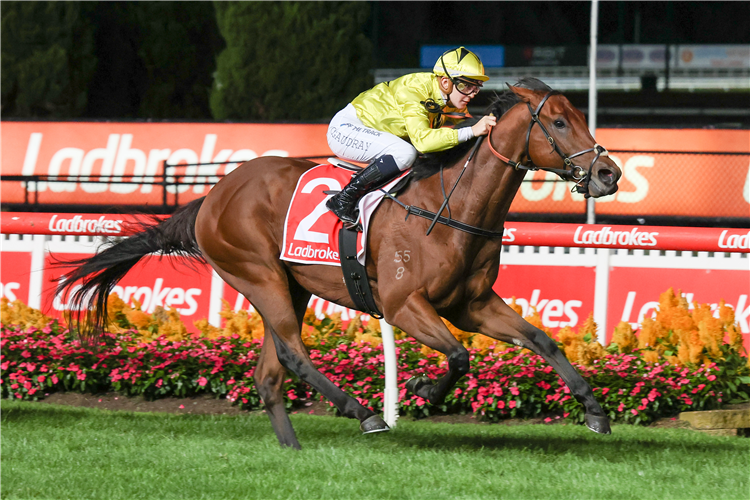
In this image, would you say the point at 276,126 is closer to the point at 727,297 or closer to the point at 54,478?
the point at 727,297

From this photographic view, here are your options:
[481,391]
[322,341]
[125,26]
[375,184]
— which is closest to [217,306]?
[322,341]

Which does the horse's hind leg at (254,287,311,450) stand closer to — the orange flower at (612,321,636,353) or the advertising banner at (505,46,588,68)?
the orange flower at (612,321,636,353)

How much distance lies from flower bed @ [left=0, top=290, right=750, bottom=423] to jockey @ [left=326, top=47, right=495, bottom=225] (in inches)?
64.7

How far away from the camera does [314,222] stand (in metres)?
4.66

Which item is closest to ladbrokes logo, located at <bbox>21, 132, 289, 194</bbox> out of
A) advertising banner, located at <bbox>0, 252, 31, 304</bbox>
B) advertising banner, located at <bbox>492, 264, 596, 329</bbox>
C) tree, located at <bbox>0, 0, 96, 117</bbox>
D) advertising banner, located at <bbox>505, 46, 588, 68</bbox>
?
tree, located at <bbox>0, 0, 96, 117</bbox>

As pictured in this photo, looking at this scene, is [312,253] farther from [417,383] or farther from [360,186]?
[417,383]

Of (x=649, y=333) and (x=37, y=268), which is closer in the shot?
(x=649, y=333)

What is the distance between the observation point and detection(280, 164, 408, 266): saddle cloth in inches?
181

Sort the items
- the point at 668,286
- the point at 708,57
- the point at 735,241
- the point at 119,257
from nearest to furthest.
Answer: the point at 735,241, the point at 119,257, the point at 668,286, the point at 708,57

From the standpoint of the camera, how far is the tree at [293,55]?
54.2ft

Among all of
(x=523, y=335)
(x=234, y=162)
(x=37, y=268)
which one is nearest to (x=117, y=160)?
(x=234, y=162)

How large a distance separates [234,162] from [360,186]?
6.11 meters

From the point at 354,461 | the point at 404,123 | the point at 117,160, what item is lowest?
the point at 354,461

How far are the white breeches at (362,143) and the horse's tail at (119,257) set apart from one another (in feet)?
3.24
